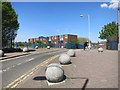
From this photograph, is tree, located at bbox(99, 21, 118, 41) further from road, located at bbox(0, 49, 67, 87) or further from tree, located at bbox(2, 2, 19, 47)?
road, located at bbox(0, 49, 67, 87)

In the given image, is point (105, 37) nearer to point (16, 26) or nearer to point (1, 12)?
point (16, 26)

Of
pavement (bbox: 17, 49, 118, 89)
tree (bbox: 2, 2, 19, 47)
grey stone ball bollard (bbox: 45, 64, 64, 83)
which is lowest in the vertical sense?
pavement (bbox: 17, 49, 118, 89)

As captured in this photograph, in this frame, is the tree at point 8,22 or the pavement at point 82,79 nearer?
the pavement at point 82,79

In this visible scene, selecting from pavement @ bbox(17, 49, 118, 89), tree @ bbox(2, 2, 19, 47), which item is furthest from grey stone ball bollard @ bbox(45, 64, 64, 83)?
tree @ bbox(2, 2, 19, 47)

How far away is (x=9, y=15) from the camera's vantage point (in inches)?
1001

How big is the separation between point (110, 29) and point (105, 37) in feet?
13.3

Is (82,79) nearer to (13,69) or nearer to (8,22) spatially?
(13,69)

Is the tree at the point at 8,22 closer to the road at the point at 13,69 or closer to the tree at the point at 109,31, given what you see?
the road at the point at 13,69

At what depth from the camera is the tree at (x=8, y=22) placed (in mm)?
24417

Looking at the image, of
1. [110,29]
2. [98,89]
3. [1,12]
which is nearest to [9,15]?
[1,12]

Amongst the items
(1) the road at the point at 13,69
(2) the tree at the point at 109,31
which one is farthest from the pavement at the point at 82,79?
(2) the tree at the point at 109,31

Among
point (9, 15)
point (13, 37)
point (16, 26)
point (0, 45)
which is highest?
point (9, 15)

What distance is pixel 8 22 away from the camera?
24.4 meters

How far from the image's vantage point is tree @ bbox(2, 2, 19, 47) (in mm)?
24417
